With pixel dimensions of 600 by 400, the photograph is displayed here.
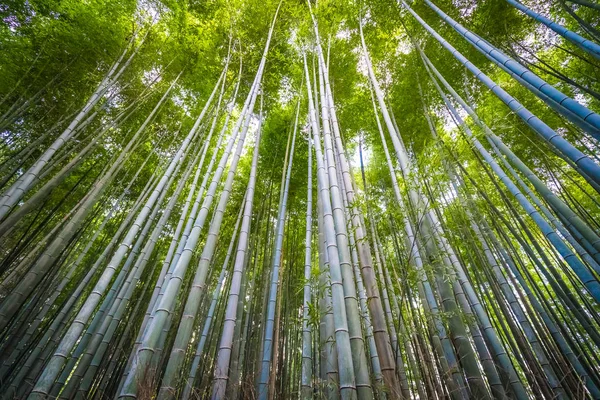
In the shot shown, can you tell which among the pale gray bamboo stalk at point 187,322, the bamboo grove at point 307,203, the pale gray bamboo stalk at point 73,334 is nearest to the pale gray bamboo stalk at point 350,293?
the bamboo grove at point 307,203

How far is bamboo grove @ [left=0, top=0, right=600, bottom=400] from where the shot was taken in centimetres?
196

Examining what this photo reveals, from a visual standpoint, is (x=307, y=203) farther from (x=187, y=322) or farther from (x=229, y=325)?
(x=187, y=322)

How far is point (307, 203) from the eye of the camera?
3.52m

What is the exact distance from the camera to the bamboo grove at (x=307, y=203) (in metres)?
1.96

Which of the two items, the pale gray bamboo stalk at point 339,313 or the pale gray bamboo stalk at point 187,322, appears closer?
the pale gray bamboo stalk at point 339,313

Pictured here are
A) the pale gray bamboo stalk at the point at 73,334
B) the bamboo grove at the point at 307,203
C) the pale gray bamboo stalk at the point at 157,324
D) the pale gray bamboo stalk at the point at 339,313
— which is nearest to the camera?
the pale gray bamboo stalk at the point at 339,313

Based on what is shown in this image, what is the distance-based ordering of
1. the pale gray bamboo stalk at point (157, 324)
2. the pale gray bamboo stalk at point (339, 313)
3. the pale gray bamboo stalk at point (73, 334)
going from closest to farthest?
the pale gray bamboo stalk at point (339, 313)
the pale gray bamboo stalk at point (157, 324)
the pale gray bamboo stalk at point (73, 334)

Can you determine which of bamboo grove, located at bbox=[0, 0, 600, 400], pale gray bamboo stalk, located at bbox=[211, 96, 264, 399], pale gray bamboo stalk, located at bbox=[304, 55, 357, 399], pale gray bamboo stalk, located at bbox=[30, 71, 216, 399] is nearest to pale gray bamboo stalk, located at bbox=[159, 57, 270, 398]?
bamboo grove, located at bbox=[0, 0, 600, 400]

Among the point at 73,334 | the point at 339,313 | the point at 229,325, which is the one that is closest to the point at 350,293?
the point at 339,313

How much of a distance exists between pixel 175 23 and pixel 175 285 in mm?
4727

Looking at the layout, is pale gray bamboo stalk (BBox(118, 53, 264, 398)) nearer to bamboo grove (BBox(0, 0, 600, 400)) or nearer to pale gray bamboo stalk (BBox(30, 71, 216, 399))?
bamboo grove (BBox(0, 0, 600, 400))

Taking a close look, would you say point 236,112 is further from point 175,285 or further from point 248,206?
point 175,285

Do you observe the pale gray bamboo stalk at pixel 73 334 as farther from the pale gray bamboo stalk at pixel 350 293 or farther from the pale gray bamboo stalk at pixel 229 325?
the pale gray bamboo stalk at pixel 350 293

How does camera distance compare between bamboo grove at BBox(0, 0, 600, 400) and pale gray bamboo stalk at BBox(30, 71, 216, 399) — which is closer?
pale gray bamboo stalk at BBox(30, 71, 216, 399)
